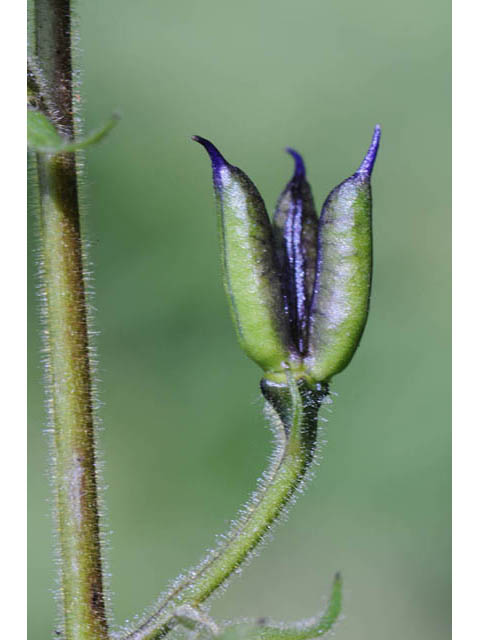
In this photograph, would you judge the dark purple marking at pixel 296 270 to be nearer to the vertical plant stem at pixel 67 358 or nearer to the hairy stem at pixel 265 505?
the hairy stem at pixel 265 505

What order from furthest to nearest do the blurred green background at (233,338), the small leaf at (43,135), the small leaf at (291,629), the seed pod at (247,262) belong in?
the blurred green background at (233,338)
the seed pod at (247,262)
the small leaf at (291,629)
the small leaf at (43,135)

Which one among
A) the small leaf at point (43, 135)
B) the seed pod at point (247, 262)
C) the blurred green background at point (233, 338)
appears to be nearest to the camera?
the small leaf at point (43, 135)

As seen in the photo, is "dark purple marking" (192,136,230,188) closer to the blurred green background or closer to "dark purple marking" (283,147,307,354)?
"dark purple marking" (283,147,307,354)

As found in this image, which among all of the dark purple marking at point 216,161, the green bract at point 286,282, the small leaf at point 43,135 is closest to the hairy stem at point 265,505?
the green bract at point 286,282

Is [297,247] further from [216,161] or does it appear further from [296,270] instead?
[216,161]

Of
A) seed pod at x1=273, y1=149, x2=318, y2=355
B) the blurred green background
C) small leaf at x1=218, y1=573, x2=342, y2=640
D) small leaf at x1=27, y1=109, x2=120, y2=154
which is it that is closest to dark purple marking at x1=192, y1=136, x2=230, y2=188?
seed pod at x1=273, y1=149, x2=318, y2=355

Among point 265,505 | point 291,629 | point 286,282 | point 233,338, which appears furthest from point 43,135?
point 233,338
